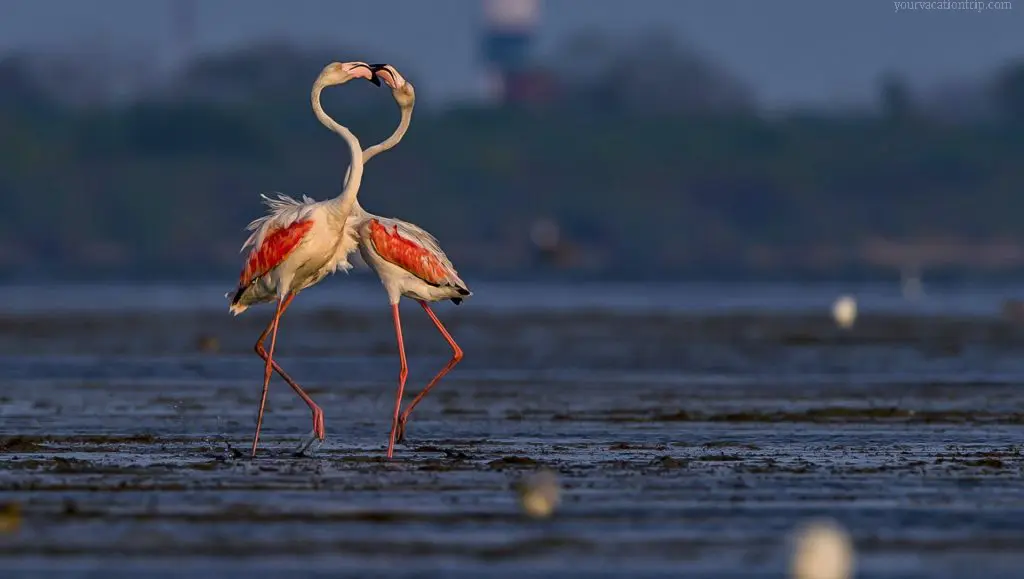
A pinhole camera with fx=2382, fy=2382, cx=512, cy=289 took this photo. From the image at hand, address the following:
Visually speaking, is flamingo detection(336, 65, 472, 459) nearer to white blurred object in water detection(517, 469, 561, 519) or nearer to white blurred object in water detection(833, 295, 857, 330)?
white blurred object in water detection(517, 469, 561, 519)

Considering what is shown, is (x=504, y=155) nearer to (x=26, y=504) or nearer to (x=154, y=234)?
(x=154, y=234)

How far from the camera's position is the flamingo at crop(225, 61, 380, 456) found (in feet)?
51.9

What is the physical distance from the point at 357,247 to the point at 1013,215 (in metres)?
78.2

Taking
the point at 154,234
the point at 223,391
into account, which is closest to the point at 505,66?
the point at 154,234

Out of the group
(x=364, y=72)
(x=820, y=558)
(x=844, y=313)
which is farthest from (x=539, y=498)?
(x=844, y=313)

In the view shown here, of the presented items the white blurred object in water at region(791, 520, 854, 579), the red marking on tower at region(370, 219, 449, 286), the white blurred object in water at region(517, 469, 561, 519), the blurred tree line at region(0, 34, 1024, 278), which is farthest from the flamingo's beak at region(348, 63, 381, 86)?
the blurred tree line at region(0, 34, 1024, 278)

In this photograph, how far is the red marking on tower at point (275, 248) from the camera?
15.8 metres

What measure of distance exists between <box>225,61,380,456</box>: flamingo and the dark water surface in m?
1.10

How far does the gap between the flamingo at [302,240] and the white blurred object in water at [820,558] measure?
6.39 m

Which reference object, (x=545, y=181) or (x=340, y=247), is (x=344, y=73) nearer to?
(x=340, y=247)

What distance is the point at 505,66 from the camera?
132 meters

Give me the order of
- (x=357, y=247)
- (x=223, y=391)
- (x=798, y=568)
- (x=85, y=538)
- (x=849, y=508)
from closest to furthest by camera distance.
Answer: (x=798, y=568) → (x=85, y=538) → (x=849, y=508) → (x=357, y=247) → (x=223, y=391)

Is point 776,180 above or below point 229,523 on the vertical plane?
above

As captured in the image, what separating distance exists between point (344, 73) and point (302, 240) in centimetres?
131
